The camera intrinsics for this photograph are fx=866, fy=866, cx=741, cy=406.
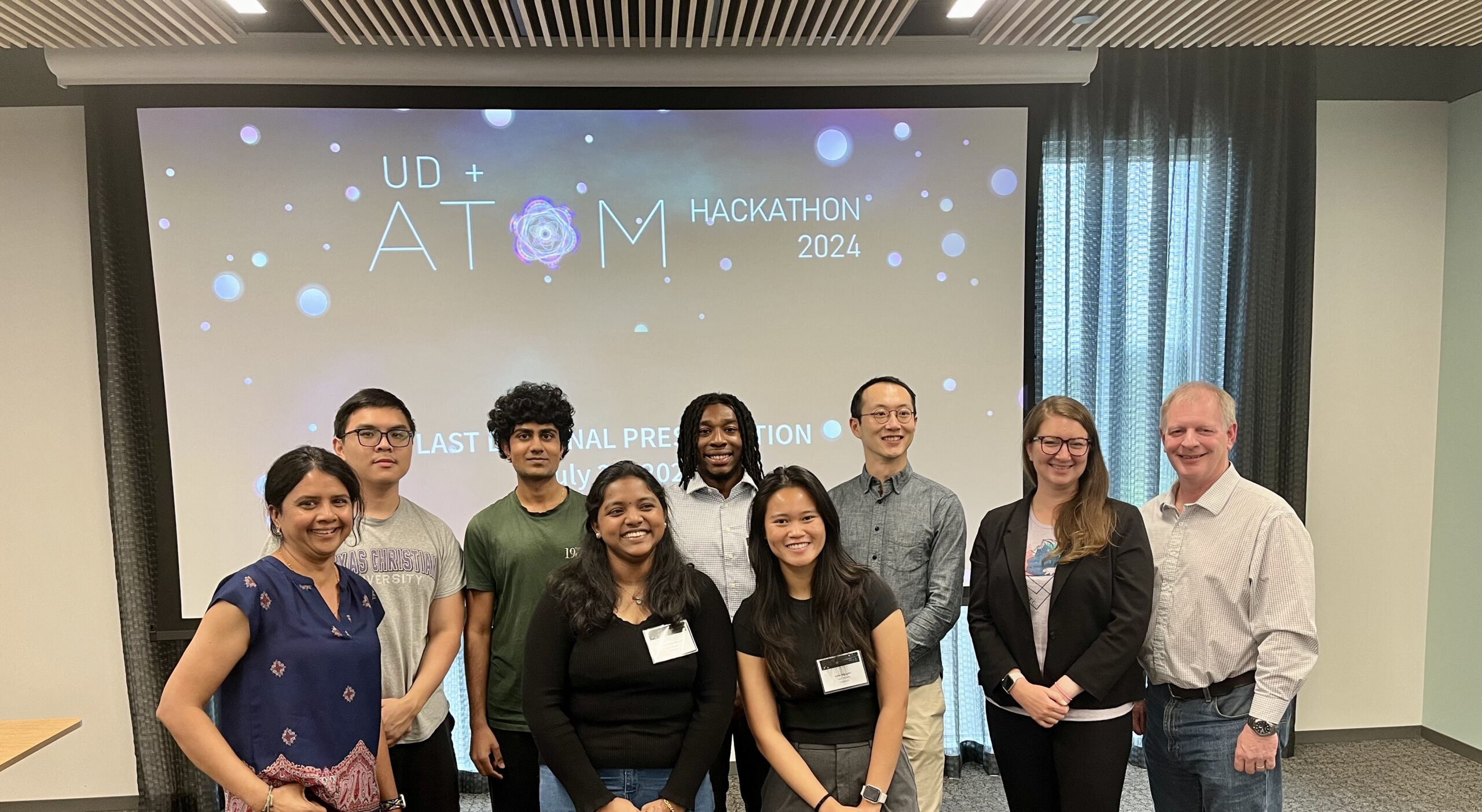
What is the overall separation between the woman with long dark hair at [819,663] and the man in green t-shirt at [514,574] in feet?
1.99

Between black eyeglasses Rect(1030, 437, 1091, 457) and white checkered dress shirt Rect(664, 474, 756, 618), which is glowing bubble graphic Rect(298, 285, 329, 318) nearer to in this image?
white checkered dress shirt Rect(664, 474, 756, 618)

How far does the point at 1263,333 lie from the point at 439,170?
352 centimetres

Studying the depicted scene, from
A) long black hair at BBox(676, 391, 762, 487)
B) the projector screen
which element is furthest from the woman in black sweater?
the projector screen

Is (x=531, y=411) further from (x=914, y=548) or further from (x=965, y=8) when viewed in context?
(x=965, y=8)

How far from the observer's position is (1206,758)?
2195 mm

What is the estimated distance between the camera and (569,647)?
2023 millimetres

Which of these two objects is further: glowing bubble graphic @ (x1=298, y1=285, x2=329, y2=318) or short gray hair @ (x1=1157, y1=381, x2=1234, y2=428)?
glowing bubble graphic @ (x1=298, y1=285, x2=329, y2=318)

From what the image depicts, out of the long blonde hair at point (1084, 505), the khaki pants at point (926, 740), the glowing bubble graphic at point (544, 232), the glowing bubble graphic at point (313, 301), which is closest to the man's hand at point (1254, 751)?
the long blonde hair at point (1084, 505)

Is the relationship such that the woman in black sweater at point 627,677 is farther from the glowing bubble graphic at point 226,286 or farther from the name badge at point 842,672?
the glowing bubble graphic at point 226,286

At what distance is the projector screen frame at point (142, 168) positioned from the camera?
11.0 feet

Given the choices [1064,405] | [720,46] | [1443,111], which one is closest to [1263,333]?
[1443,111]

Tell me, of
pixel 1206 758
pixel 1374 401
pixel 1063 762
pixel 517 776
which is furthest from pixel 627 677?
pixel 1374 401

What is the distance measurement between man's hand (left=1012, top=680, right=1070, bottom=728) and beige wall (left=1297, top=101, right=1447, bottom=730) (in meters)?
2.65

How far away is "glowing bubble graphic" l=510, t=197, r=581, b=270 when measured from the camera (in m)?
3.46
